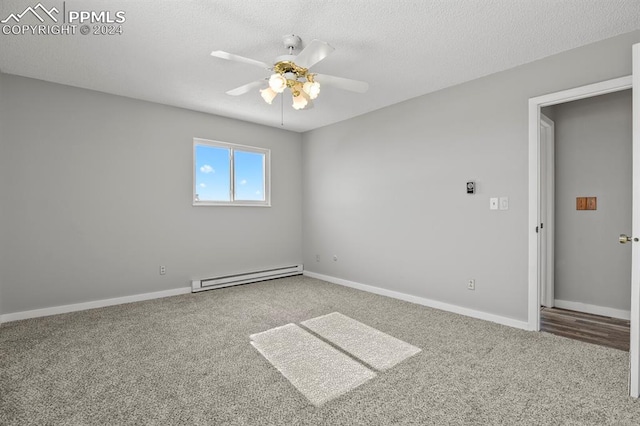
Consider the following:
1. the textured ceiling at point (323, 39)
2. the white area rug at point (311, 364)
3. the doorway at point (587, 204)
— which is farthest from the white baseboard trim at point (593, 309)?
the white area rug at point (311, 364)

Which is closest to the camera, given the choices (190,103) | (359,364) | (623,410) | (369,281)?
(623,410)

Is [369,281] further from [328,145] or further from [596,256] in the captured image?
[596,256]

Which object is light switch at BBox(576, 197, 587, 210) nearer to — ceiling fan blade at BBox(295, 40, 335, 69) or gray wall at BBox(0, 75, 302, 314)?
ceiling fan blade at BBox(295, 40, 335, 69)

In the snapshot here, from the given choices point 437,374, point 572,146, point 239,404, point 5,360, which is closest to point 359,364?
point 437,374

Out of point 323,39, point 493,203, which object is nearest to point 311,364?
point 493,203

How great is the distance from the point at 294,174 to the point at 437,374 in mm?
4027

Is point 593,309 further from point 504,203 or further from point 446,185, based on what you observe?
point 446,185

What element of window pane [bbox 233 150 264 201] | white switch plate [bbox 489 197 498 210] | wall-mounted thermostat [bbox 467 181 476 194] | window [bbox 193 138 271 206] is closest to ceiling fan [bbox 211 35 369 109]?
wall-mounted thermostat [bbox 467 181 476 194]

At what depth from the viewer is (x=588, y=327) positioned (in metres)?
2.99

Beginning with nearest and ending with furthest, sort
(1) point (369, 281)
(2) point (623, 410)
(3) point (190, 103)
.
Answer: (2) point (623, 410) < (3) point (190, 103) < (1) point (369, 281)

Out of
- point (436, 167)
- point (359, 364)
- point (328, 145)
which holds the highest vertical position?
point (328, 145)

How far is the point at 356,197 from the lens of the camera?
4605 mm

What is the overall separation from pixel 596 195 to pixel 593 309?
1241mm

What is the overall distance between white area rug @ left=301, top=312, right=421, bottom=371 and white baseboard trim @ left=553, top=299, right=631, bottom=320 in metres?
2.32
